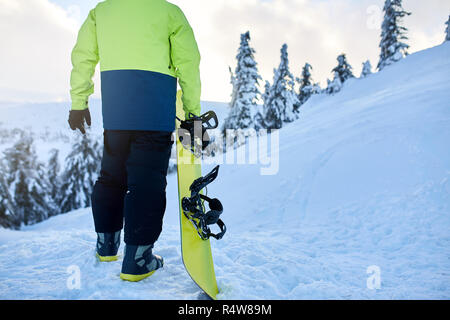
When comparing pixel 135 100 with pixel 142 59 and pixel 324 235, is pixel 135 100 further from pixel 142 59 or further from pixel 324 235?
pixel 324 235

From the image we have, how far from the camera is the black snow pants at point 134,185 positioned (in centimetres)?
192

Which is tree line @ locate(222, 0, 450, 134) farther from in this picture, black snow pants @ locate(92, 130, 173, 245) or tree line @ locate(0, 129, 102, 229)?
black snow pants @ locate(92, 130, 173, 245)

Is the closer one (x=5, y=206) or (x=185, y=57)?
(x=185, y=57)

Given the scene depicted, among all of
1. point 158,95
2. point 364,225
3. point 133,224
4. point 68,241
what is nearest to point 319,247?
point 364,225

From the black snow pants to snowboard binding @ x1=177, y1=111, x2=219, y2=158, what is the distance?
18 centimetres

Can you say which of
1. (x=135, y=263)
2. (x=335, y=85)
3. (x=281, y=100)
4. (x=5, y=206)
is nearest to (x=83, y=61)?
(x=135, y=263)

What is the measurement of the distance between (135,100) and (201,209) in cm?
99

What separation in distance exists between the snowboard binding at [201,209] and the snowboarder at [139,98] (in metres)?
0.22

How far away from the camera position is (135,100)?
6.46ft

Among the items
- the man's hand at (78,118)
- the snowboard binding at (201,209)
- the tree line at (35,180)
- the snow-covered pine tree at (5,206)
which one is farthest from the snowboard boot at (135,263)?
the tree line at (35,180)

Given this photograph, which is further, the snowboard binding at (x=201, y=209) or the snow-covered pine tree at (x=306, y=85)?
the snow-covered pine tree at (x=306, y=85)

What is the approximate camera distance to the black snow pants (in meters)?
1.92

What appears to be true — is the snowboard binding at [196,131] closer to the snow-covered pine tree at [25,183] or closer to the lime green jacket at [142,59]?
the lime green jacket at [142,59]

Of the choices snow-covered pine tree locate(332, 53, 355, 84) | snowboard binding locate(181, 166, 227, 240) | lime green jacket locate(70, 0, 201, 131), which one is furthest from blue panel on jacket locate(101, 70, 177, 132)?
snow-covered pine tree locate(332, 53, 355, 84)
